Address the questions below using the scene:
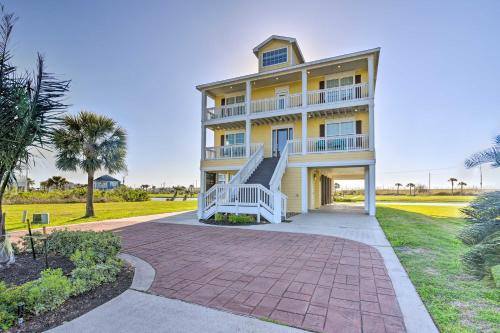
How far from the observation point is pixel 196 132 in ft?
61.6

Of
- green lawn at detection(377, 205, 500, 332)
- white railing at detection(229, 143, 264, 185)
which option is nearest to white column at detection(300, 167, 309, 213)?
white railing at detection(229, 143, 264, 185)

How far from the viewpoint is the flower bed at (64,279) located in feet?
9.20

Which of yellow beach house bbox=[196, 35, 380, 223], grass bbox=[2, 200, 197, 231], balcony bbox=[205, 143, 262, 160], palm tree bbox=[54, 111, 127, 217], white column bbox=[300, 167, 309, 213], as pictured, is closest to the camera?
grass bbox=[2, 200, 197, 231]

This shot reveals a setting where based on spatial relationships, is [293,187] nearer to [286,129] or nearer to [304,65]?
[286,129]

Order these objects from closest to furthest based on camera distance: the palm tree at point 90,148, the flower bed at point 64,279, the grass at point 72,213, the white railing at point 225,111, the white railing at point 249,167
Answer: the flower bed at point 64,279, the grass at point 72,213, the white railing at point 249,167, the palm tree at point 90,148, the white railing at point 225,111

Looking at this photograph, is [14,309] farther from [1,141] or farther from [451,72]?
[451,72]

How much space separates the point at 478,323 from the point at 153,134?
21433 millimetres

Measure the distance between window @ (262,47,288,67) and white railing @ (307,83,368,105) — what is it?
12.8 feet

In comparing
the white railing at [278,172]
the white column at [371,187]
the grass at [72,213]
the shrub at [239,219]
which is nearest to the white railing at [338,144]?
the white column at [371,187]

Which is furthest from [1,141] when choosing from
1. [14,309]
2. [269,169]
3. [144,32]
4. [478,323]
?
[269,169]

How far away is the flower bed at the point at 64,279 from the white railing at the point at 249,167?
7944 millimetres

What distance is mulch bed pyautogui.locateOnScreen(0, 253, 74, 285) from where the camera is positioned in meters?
3.87

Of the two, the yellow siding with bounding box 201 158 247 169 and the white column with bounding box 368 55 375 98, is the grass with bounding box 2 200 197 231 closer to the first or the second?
the yellow siding with bounding box 201 158 247 169

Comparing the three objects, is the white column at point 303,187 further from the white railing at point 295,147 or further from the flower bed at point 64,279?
the flower bed at point 64,279
